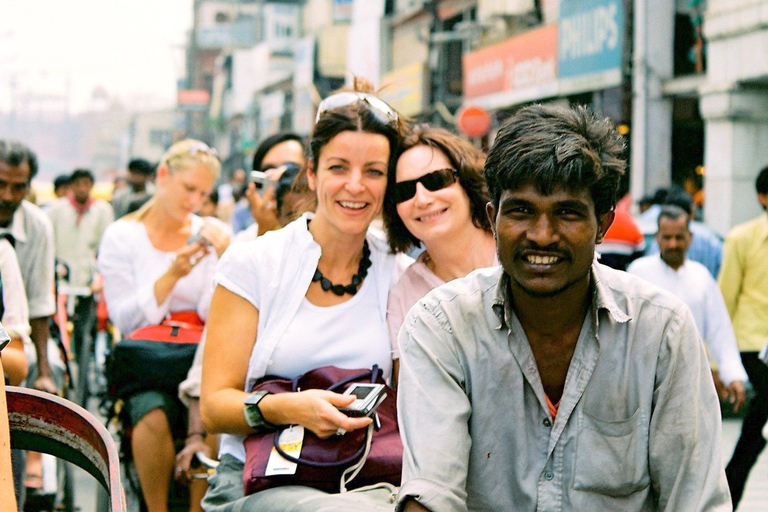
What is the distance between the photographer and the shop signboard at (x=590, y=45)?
53.9 ft

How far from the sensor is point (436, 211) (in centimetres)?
388

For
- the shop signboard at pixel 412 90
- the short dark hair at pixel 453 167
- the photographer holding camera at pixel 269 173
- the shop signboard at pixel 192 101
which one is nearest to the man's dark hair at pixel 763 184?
the photographer holding camera at pixel 269 173

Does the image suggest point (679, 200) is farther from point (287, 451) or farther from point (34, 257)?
point (287, 451)

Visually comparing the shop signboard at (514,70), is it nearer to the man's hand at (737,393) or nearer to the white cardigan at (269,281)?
the man's hand at (737,393)

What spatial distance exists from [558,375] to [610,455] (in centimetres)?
22

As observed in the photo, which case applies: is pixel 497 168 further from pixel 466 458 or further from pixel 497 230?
pixel 466 458

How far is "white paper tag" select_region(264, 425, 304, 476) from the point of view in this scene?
3.37 meters

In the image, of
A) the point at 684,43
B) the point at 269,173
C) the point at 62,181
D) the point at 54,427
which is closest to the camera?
the point at 54,427

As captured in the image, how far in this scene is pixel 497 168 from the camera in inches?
100

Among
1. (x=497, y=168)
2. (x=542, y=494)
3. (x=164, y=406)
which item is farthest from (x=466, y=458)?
(x=164, y=406)

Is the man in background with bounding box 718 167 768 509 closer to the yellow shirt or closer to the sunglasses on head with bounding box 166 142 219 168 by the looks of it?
the yellow shirt

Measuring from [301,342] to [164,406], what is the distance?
159 cm

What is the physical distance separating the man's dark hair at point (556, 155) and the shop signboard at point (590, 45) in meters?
14.3

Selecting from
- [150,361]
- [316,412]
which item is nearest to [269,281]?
[316,412]
